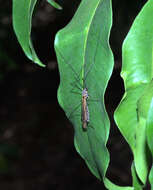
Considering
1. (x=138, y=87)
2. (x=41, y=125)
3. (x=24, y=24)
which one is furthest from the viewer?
(x=41, y=125)

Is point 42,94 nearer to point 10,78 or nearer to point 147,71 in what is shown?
point 10,78

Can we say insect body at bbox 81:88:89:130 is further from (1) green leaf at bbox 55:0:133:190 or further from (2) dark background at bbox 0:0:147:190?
(2) dark background at bbox 0:0:147:190

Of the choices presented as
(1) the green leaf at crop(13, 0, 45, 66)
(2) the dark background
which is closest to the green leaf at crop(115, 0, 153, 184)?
(1) the green leaf at crop(13, 0, 45, 66)

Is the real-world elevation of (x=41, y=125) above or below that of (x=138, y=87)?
below

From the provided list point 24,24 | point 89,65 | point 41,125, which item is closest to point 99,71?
point 89,65

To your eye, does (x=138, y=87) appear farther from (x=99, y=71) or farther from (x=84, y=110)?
(x=84, y=110)

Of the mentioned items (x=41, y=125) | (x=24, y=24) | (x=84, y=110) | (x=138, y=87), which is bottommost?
(x=41, y=125)

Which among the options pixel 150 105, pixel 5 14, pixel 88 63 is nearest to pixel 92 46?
pixel 88 63
